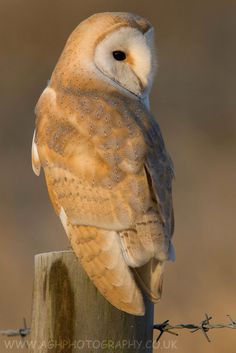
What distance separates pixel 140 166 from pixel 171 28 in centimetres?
1082

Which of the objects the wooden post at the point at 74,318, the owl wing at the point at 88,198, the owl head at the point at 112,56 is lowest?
the wooden post at the point at 74,318

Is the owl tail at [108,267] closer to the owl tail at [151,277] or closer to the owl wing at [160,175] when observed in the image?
the owl tail at [151,277]

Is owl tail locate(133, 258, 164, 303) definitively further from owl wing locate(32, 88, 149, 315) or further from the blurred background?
the blurred background

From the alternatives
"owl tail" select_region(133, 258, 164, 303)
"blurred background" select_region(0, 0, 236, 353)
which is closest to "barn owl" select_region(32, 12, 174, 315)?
"owl tail" select_region(133, 258, 164, 303)

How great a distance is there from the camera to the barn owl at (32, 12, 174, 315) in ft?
14.5

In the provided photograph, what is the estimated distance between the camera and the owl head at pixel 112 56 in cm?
520

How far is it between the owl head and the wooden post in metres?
1.11

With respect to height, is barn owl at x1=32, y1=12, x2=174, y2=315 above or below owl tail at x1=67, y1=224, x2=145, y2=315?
above

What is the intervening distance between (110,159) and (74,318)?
2.35 ft

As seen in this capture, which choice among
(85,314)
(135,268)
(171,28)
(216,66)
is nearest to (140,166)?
(135,268)

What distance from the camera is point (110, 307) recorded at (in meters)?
4.23

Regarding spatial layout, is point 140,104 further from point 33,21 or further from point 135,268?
point 33,21

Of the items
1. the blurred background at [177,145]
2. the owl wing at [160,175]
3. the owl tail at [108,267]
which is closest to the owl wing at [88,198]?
the owl tail at [108,267]

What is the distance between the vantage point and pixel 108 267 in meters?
4.43
